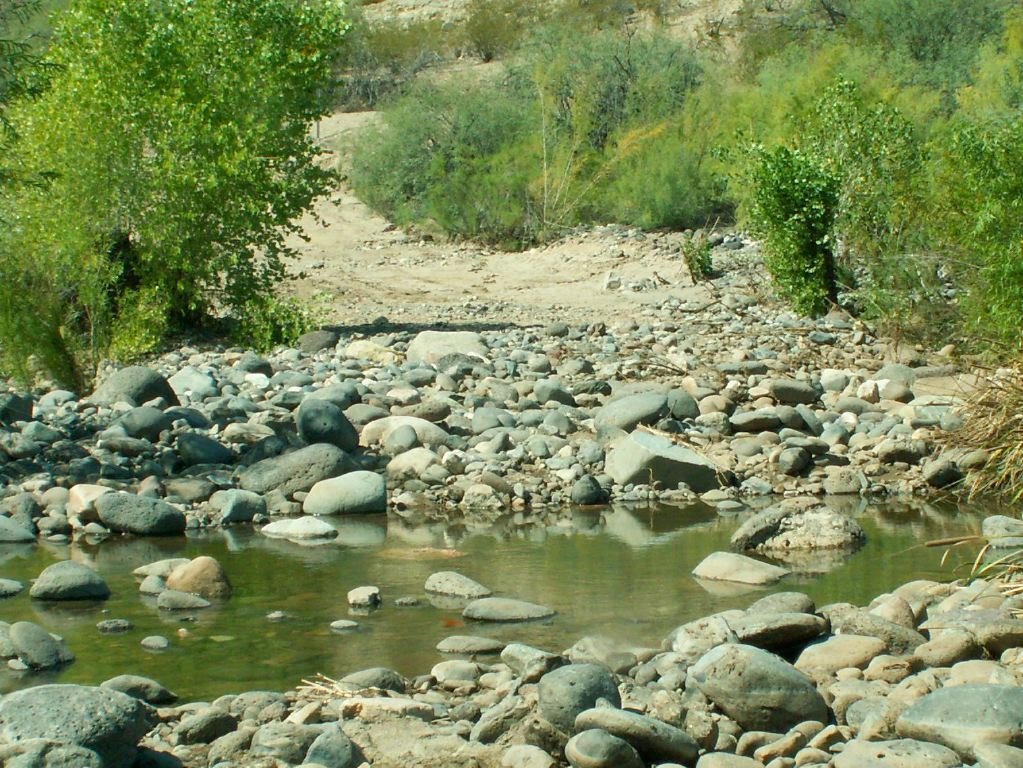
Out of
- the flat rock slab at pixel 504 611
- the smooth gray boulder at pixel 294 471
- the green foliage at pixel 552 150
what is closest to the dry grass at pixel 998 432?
the flat rock slab at pixel 504 611

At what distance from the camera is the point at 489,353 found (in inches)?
543

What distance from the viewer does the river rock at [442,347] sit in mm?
13641

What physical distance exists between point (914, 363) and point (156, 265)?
773cm

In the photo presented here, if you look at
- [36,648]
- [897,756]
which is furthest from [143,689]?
[897,756]

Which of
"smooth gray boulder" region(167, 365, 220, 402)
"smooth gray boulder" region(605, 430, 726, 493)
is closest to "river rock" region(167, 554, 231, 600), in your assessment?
"smooth gray boulder" region(605, 430, 726, 493)

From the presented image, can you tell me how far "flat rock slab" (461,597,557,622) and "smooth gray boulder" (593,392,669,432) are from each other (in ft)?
13.5

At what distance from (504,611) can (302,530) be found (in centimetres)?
241

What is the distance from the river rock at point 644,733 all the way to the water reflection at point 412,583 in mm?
1448

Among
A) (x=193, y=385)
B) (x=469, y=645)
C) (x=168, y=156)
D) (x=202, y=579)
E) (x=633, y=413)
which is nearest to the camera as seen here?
(x=469, y=645)

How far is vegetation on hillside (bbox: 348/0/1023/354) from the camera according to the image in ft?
41.8

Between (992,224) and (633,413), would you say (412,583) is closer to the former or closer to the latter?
(633,413)

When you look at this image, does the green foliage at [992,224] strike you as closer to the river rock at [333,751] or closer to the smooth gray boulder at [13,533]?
the smooth gray boulder at [13,533]

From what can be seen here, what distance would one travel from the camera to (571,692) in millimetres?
4523

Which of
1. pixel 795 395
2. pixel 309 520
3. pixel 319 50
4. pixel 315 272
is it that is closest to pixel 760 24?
pixel 315 272
